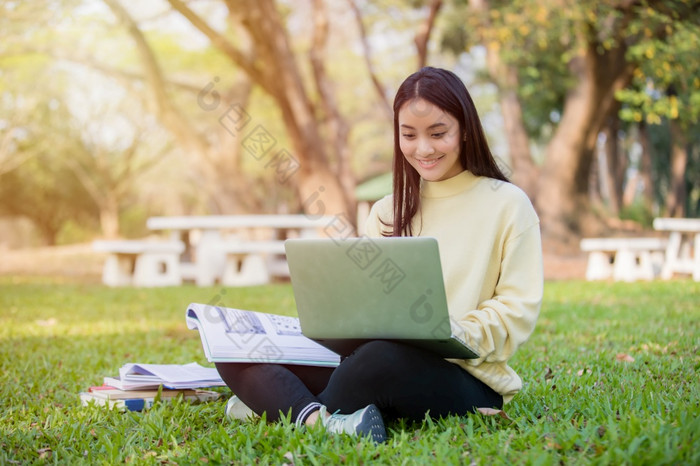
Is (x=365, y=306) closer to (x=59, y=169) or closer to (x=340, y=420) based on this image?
(x=340, y=420)

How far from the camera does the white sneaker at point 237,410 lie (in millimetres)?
2658

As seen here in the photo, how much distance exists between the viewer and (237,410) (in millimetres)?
2680

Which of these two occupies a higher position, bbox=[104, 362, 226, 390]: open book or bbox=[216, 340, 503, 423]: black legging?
bbox=[216, 340, 503, 423]: black legging

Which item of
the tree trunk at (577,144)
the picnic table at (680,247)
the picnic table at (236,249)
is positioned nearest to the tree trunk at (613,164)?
the tree trunk at (577,144)

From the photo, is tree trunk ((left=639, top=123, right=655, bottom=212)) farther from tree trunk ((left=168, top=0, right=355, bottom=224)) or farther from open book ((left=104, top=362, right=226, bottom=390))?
open book ((left=104, top=362, right=226, bottom=390))

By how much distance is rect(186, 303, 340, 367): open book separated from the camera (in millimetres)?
2471

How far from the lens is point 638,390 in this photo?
9.36ft

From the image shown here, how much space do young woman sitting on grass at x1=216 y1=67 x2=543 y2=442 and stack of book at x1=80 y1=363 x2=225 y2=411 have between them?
0.37m

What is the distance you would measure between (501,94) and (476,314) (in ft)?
39.1

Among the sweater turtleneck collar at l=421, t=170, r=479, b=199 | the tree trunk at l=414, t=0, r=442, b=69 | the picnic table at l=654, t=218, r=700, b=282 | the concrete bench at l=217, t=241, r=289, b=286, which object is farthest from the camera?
the tree trunk at l=414, t=0, r=442, b=69

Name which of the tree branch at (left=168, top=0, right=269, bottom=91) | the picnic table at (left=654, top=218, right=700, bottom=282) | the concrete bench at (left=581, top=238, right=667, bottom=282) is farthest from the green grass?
the tree branch at (left=168, top=0, right=269, bottom=91)

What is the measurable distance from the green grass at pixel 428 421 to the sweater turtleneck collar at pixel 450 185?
766 millimetres

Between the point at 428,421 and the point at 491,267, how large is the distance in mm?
540

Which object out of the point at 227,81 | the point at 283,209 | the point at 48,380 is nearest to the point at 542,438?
the point at 48,380
